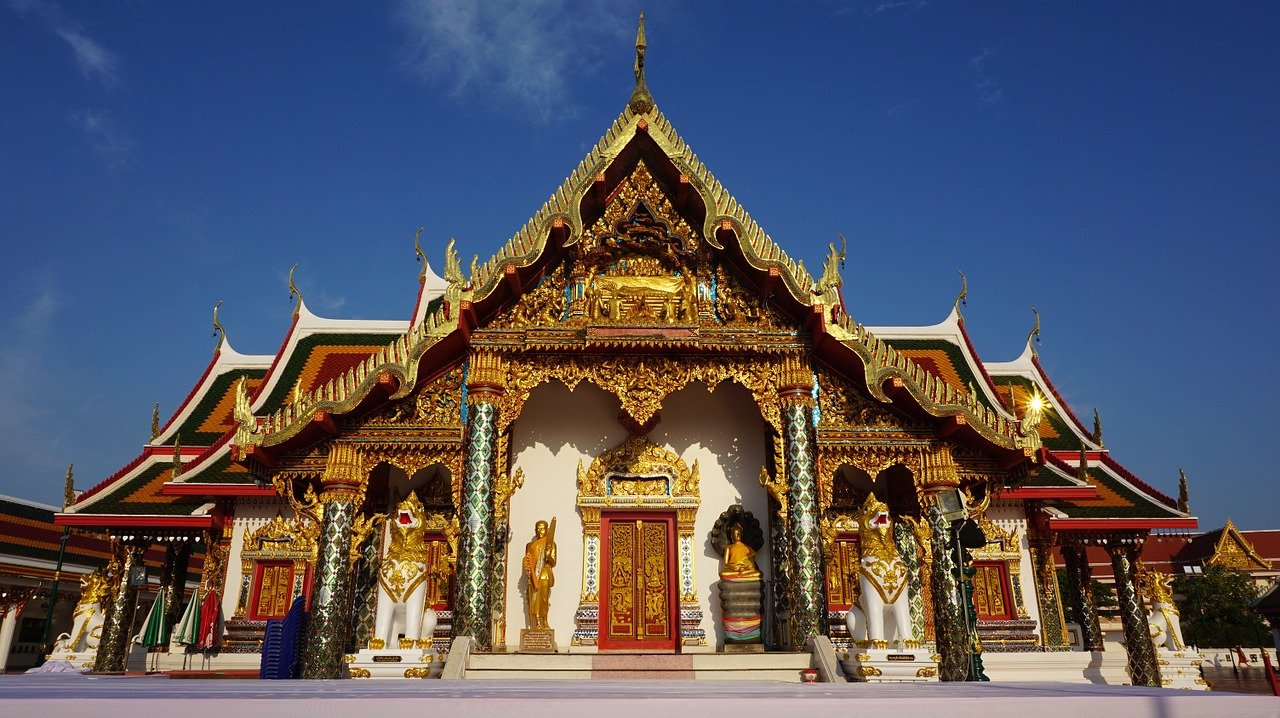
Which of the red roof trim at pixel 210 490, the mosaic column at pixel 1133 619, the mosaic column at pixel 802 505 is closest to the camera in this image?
the mosaic column at pixel 802 505

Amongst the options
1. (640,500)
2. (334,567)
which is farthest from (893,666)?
(334,567)

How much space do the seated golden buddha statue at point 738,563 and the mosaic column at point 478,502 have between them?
274cm

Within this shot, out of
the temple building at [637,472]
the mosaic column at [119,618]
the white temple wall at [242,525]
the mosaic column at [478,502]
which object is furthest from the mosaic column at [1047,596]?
the mosaic column at [119,618]

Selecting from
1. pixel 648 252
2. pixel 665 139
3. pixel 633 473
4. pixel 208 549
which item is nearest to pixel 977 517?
pixel 633 473

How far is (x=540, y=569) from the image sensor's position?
904 centimetres

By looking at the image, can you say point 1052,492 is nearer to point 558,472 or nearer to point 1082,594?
point 1082,594

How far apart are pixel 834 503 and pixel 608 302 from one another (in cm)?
410

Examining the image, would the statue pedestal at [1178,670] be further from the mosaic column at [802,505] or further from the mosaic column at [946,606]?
the mosaic column at [802,505]

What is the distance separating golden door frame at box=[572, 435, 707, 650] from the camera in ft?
30.0

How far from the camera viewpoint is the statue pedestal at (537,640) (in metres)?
8.77

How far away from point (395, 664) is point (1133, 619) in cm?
1022

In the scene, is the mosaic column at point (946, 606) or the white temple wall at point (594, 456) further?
the white temple wall at point (594, 456)

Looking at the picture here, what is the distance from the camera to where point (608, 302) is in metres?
8.65

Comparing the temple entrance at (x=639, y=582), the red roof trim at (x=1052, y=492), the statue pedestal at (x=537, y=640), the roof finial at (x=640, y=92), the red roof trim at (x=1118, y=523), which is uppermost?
the roof finial at (x=640, y=92)
